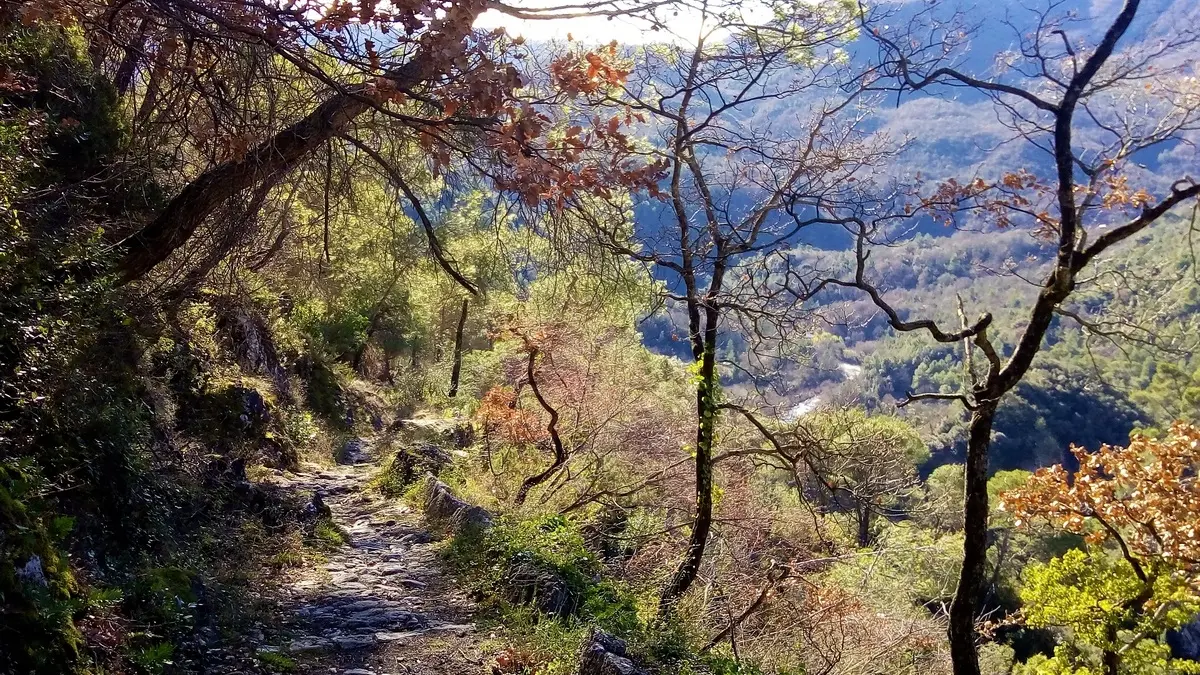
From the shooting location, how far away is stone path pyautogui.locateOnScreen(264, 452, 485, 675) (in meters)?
4.96

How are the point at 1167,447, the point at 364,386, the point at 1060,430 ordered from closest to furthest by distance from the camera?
the point at 1167,447, the point at 364,386, the point at 1060,430

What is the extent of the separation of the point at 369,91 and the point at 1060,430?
8709cm

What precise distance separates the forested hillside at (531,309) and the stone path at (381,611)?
42 mm

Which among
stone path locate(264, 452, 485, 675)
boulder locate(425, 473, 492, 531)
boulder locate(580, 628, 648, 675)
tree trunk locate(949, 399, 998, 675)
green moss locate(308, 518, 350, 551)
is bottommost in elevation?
stone path locate(264, 452, 485, 675)

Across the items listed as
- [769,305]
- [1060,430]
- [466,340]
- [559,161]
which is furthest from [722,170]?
[1060,430]

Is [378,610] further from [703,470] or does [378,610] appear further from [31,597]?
[703,470]

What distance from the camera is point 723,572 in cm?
837

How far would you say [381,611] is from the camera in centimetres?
588

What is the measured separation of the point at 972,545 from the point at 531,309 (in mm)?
8512

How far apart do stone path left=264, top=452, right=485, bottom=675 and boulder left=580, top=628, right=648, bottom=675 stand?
2.66 ft

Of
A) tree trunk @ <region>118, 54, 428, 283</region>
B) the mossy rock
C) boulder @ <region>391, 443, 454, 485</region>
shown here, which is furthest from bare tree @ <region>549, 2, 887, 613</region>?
the mossy rock

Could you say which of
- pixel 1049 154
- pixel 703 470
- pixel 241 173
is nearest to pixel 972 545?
pixel 703 470

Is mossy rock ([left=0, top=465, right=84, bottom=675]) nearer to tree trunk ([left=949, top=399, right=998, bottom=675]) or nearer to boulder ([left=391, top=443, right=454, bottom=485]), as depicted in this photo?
boulder ([left=391, top=443, right=454, bottom=485])

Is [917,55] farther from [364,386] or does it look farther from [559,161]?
[364,386]
